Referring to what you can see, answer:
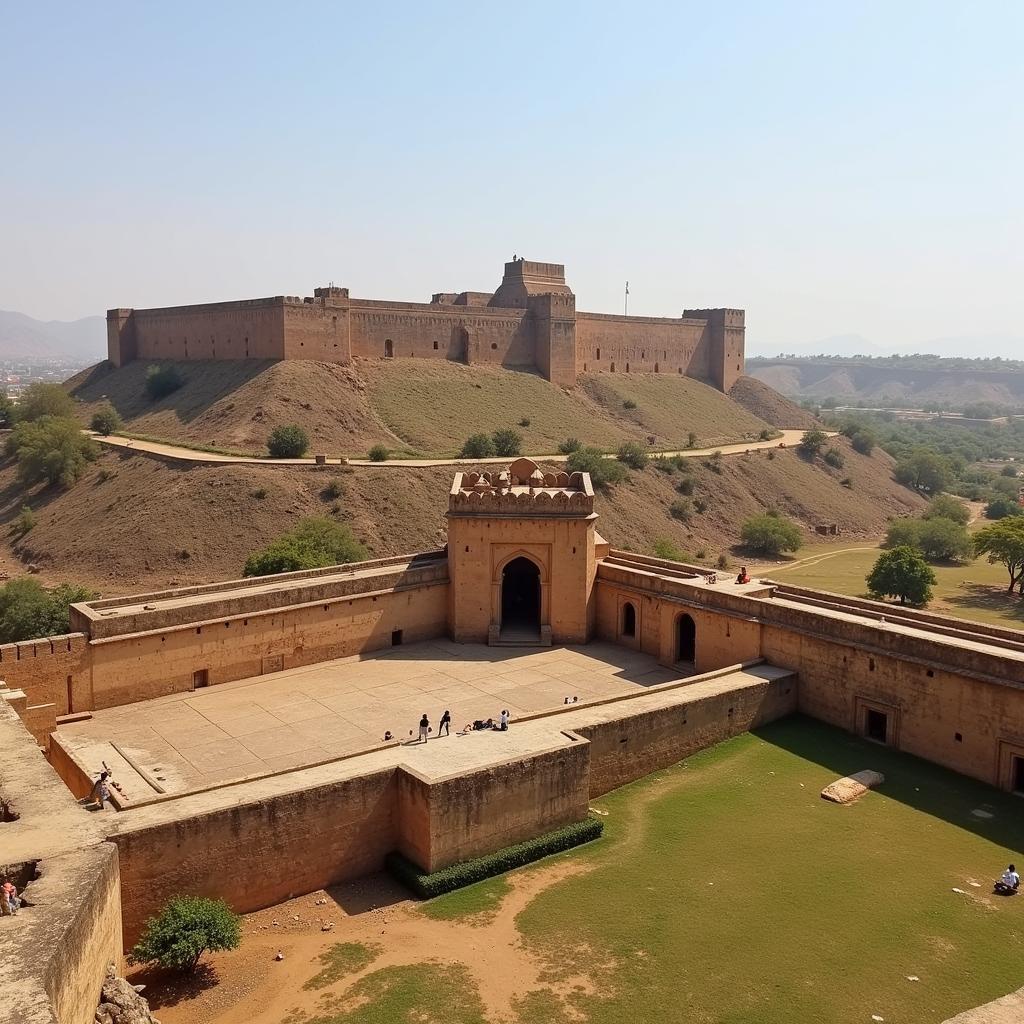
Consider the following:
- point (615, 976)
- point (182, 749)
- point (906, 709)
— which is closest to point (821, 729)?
point (906, 709)

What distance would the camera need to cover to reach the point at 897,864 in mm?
12859

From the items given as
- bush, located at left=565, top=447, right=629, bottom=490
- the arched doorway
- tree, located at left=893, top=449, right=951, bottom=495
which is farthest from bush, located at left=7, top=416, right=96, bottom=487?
tree, located at left=893, top=449, right=951, bottom=495

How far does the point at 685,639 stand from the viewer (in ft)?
68.2

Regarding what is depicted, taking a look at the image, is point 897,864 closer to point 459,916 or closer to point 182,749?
point 459,916

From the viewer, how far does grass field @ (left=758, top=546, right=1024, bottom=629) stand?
3803cm

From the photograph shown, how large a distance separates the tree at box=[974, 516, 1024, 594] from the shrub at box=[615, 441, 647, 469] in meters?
16.1

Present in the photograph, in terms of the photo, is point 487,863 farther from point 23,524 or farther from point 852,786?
point 23,524

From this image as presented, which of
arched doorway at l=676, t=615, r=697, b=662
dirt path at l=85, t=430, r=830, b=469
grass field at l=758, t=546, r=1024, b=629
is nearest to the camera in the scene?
arched doorway at l=676, t=615, r=697, b=662

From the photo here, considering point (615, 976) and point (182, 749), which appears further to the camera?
point (182, 749)

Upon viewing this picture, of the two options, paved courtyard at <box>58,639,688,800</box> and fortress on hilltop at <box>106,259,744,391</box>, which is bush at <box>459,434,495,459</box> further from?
paved courtyard at <box>58,639,688,800</box>

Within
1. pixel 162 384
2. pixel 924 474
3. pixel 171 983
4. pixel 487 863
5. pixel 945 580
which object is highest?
→ pixel 162 384

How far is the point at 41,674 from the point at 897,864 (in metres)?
13.4

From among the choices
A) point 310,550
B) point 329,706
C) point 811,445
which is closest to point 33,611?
point 310,550

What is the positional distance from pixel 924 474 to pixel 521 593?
169ft
